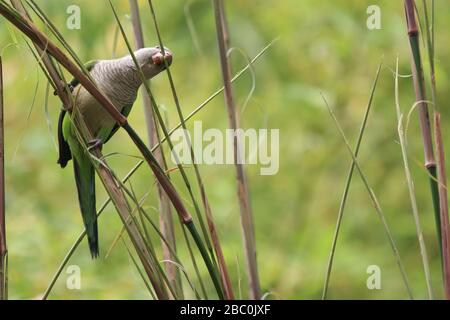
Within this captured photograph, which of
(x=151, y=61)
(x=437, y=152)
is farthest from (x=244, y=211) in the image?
(x=151, y=61)

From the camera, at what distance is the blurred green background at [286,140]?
2.95m

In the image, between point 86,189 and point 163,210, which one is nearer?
point 163,210

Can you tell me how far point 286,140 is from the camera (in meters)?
3.47

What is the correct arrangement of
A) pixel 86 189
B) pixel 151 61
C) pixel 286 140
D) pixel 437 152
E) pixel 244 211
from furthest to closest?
pixel 286 140, pixel 86 189, pixel 151 61, pixel 244 211, pixel 437 152

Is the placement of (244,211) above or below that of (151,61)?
below

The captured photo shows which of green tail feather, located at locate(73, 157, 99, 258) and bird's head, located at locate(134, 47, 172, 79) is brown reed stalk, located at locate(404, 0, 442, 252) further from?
green tail feather, located at locate(73, 157, 99, 258)

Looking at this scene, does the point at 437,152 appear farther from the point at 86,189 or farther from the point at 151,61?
the point at 86,189

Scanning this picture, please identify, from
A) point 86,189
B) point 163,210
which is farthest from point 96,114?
point 163,210

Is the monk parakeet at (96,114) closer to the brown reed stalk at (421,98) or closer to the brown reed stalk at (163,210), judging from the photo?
the brown reed stalk at (163,210)

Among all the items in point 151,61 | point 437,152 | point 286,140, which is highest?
point 151,61

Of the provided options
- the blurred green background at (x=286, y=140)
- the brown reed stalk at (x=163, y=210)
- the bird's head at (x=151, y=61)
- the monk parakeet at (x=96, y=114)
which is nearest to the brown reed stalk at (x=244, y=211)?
the brown reed stalk at (x=163, y=210)

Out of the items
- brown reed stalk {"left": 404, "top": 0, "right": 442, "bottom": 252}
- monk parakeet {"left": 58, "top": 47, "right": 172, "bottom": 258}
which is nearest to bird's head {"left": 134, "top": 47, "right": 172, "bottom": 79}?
monk parakeet {"left": 58, "top": 47, "right": 172, "bottom": 258}

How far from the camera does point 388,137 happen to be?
3.51m

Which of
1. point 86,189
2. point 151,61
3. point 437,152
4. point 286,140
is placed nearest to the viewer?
point 437,152
